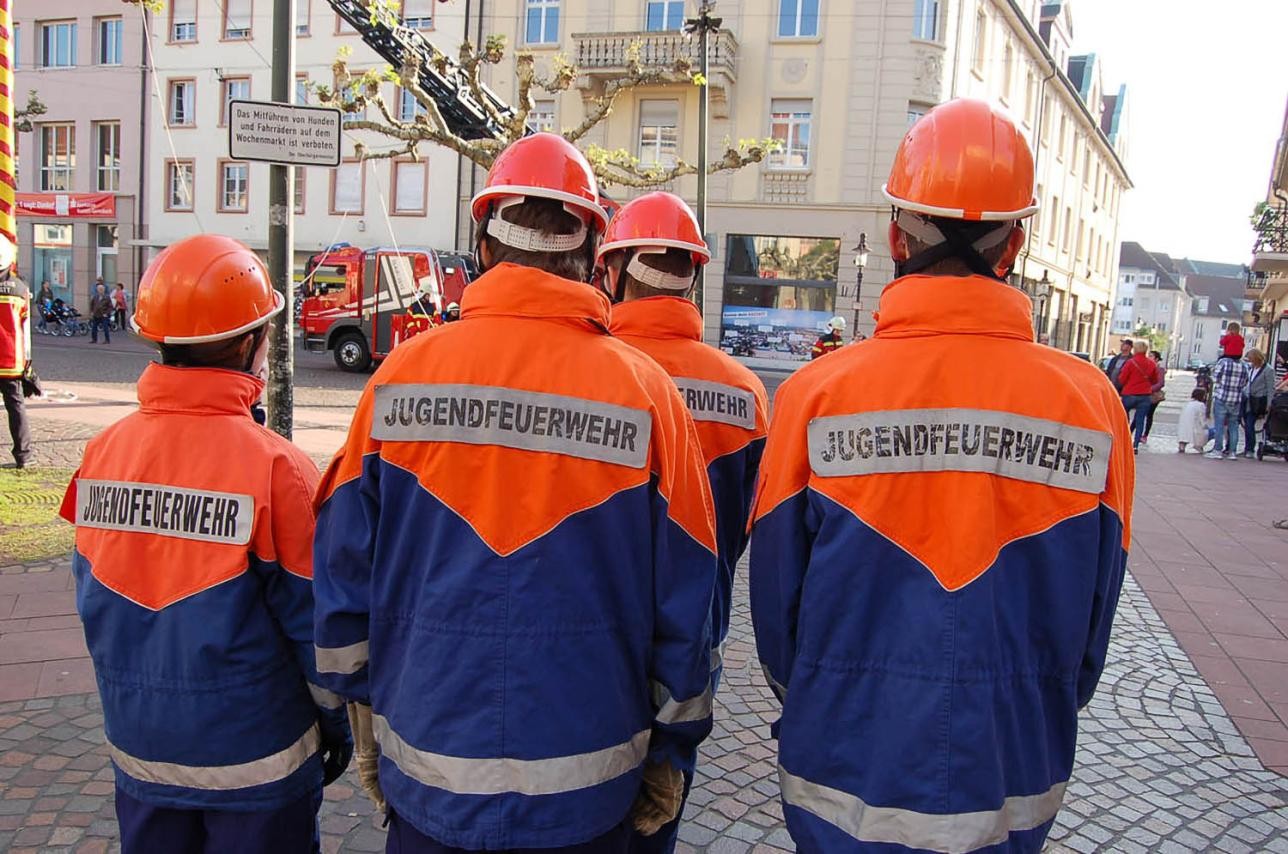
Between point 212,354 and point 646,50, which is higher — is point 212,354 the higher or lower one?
the lower one

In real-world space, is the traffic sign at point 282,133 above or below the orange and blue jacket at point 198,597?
above

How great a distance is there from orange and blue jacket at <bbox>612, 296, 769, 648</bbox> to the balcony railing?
2345cm

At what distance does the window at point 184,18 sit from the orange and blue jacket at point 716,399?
32.1 meters

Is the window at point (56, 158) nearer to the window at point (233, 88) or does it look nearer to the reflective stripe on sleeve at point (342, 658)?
the window at point (233, 88)

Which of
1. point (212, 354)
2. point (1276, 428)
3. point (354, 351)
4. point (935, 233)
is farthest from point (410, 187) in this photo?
point (935, 233)

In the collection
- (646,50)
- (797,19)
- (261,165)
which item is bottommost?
(261,165)

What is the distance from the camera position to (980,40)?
27266 millimetres

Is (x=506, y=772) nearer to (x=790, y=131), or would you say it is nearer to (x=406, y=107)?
(x=790, y=131)

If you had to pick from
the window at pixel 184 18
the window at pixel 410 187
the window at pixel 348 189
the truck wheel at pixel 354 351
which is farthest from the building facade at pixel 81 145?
the truck wheel at pixel 354 351

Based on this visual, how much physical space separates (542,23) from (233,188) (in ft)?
37.1

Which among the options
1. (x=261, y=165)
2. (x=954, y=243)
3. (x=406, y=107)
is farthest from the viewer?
(x=261, y=165)

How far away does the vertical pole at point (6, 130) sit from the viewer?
634 centimetres

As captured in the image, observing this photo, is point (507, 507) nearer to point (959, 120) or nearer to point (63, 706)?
point (959, 120)

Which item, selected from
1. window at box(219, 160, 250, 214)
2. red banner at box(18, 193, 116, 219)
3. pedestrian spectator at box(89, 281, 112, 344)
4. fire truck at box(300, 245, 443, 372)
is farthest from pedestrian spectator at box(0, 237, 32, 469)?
red banner at box(18, 193, 116, 219)
